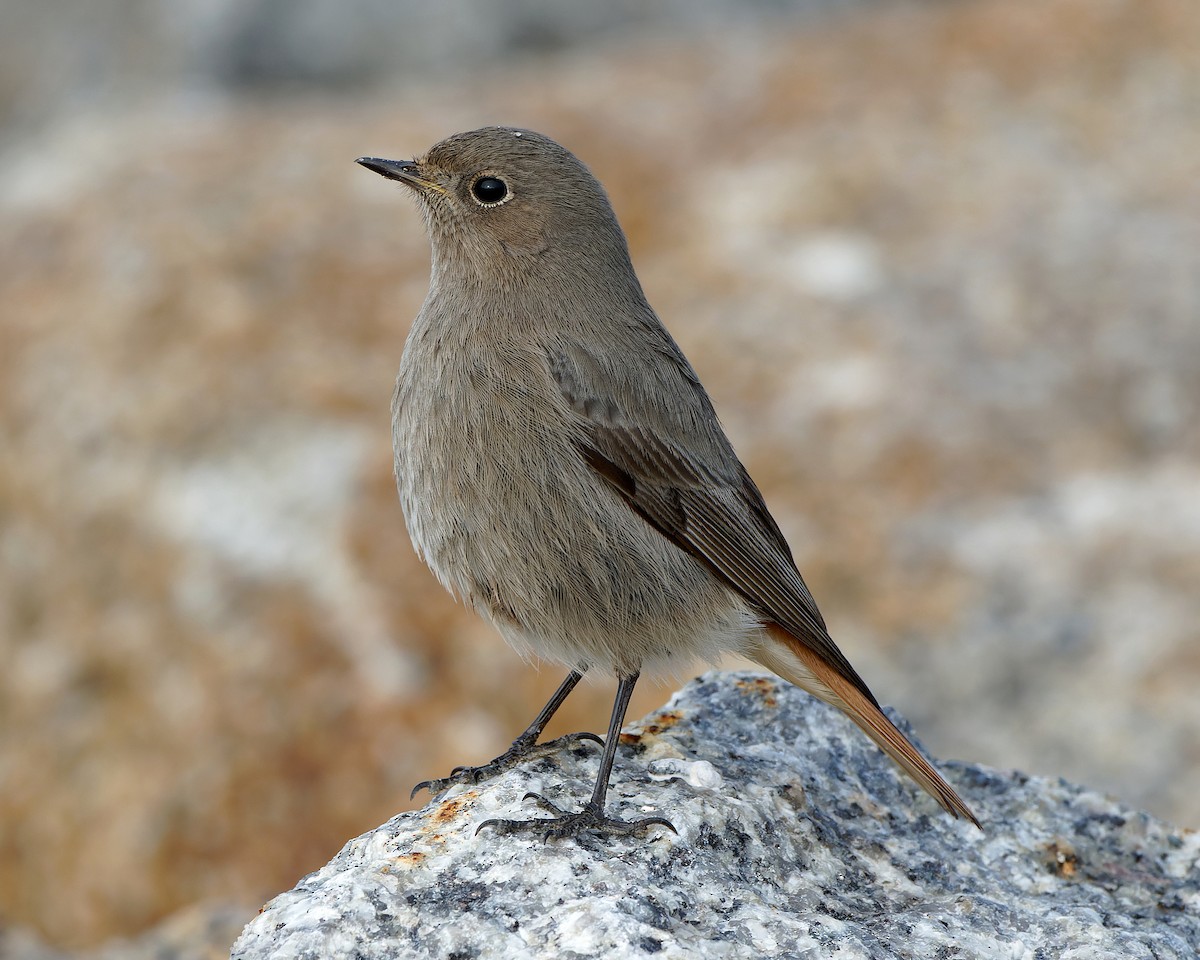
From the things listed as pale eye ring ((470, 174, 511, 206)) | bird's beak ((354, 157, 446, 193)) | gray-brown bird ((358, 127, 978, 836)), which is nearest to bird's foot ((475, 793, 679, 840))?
gray-brown bird ((358, 127, 978, 836))

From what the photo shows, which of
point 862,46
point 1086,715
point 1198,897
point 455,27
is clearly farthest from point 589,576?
point 455,27

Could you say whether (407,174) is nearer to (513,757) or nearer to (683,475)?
(683,475)

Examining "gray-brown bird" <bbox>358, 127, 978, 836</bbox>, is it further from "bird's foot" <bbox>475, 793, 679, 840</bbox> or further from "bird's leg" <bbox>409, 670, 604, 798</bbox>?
"bird's foot" <bbox>475, 793, 679, 840</bbox>

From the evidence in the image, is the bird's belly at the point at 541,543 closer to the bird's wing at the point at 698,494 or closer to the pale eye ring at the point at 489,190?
the bird's wing at the point at 698,494

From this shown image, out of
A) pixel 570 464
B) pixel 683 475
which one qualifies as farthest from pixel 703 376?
pixel 570 464

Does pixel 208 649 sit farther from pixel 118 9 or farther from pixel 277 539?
pixel 118 9
